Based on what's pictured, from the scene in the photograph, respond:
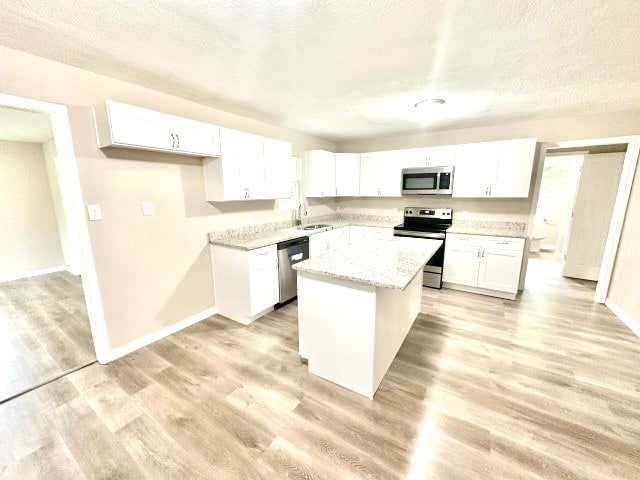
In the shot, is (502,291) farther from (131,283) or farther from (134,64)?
(134,64)

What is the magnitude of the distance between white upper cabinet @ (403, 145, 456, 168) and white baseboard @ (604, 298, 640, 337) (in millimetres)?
2731

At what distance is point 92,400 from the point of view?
1917 millimetres

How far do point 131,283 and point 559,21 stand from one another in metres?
3.71

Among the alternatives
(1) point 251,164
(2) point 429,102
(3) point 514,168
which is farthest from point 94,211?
(3) point 514,168

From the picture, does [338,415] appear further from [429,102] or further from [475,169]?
[475,169]

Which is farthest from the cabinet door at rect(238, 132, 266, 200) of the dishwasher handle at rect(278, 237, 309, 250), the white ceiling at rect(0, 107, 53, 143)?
the white ceiling at rect(0, 107, 53, 143)

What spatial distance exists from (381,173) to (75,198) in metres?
4.09

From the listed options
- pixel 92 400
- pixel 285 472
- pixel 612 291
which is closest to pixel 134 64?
pixel 92 400

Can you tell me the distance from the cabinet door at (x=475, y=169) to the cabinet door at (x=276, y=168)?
2.57 meters

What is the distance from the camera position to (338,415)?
178 cm

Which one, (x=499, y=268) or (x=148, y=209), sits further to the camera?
(x=499, y=268)

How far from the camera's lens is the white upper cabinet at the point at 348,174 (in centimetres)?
484

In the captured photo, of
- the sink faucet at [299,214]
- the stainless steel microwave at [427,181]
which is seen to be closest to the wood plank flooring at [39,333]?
the sink faucet at [299,214]

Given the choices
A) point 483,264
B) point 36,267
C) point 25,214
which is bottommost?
point 36,267
